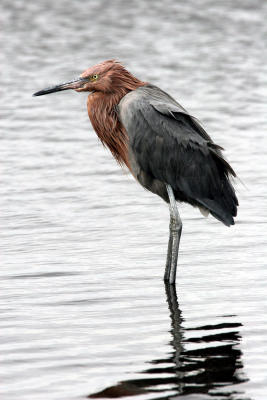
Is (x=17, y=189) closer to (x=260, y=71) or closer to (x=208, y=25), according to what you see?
(x=260, y=71)

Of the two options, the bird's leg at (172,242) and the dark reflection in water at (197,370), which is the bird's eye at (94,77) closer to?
the bird's leg at (172,242)

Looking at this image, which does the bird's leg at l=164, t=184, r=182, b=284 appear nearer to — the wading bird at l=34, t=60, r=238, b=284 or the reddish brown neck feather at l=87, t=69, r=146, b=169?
the wading bird at l=34, t=60, r=238, b=284

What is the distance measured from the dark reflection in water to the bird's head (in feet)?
7.69


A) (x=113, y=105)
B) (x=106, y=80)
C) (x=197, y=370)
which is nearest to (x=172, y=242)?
(x=113, y=105)

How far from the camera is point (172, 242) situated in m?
8.72

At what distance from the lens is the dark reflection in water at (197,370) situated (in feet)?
20.6

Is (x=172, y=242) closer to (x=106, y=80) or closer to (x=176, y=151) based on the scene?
(x=176, y=151)

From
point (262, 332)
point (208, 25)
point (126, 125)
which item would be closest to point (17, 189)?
point (126, 125)

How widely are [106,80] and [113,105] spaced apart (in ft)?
0.71

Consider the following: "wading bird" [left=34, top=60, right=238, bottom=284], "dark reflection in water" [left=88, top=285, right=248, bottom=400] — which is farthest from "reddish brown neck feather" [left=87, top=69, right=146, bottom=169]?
"dark reflection in water" [left=88, top=285, right=248, bottom=400]

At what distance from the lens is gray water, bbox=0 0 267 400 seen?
6570 millimetres

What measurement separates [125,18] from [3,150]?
42.7 ft

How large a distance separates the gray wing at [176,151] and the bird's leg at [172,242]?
164 mm

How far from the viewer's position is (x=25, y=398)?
615 centimetres
